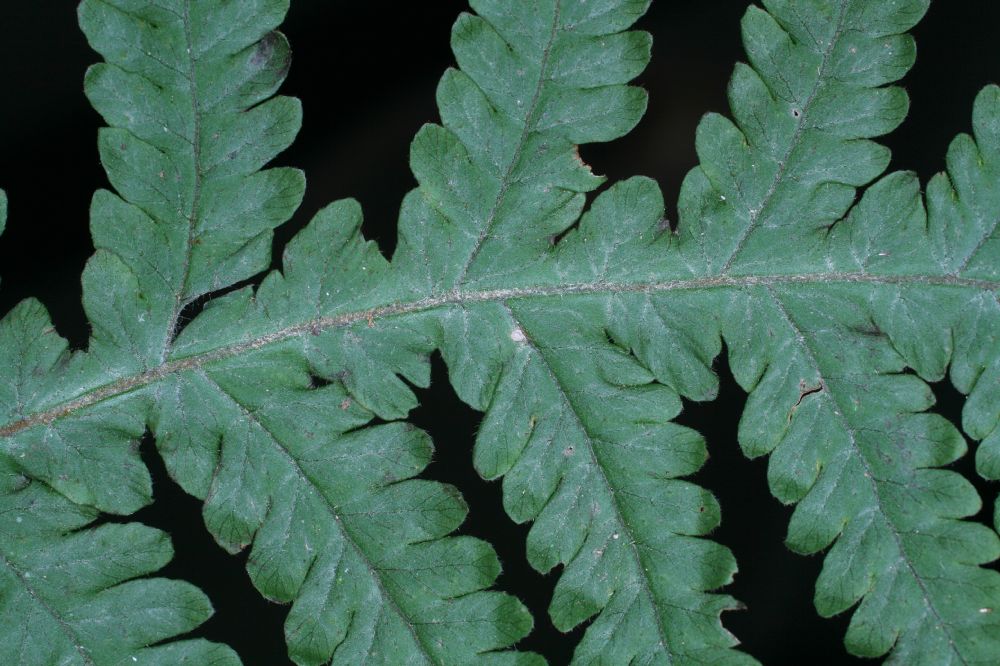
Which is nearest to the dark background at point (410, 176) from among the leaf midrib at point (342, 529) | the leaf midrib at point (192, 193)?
the leaf midrib at point (192, 193)

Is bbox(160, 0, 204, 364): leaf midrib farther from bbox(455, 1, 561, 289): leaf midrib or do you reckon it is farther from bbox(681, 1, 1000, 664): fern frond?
bbox(681, 1, 1000, 664): fern frond

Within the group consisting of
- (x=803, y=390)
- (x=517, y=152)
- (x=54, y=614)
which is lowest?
(x=803, y=390)

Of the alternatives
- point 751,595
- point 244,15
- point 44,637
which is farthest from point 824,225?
point 44,637

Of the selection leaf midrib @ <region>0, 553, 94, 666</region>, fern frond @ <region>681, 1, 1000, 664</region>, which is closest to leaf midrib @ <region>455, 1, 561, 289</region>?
fern frond @ <region>681, 1, 1000, 664</region>

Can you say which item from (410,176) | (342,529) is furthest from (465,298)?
(410,176)

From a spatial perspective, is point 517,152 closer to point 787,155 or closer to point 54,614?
point 787,155

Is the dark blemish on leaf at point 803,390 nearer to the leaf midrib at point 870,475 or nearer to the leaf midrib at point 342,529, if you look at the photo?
the leaf midrib at point 870,475

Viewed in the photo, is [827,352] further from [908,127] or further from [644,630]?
[908,127]
